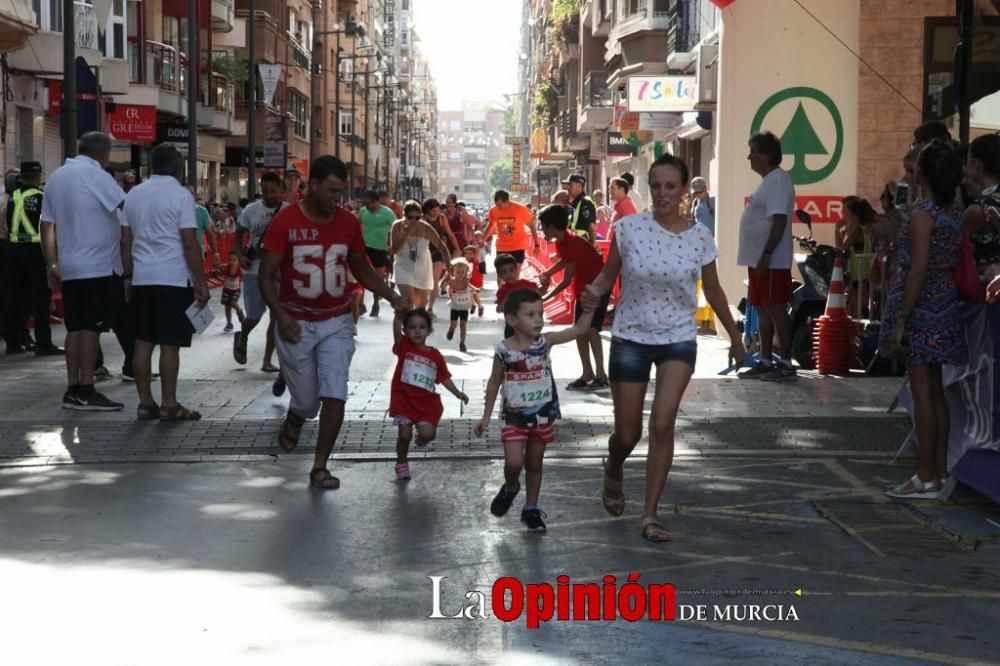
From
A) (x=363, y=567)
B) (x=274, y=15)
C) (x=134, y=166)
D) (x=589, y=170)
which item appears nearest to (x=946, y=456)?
(x=363, y=567)

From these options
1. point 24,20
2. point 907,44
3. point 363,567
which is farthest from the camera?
point 24,20

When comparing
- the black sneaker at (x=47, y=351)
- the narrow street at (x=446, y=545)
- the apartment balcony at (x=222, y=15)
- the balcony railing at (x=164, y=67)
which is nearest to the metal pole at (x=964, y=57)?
the narrow street at (x=446, y=545)

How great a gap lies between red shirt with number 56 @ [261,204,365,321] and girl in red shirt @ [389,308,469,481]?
43cm

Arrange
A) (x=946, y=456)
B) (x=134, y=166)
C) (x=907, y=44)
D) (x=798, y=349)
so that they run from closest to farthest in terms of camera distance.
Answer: (x=946, y=456)
(x=798, y=349)
(x=907, y=44)
(x=134, y=166)

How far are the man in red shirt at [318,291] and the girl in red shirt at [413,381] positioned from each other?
0.18m

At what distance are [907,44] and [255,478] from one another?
46.9 feet

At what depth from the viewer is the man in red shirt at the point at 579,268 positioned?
493 inches

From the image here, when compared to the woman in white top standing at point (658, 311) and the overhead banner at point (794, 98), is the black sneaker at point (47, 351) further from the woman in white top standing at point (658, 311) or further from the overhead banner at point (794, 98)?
the woman in white top standing at point (658, 311)

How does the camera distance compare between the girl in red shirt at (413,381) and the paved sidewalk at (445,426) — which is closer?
the girl in red shirt at (413,381)

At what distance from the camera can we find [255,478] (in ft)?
30.1

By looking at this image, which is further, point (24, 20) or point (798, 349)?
point (24, 20)

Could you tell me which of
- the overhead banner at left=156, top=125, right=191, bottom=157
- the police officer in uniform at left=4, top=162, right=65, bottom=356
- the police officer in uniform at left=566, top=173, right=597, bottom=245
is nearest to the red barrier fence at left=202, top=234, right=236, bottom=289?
the overhead banner at left=156, top=125, right=191, bottom=157

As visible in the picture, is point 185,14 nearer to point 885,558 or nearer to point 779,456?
point 779,456

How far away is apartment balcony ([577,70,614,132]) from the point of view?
2014 inches
